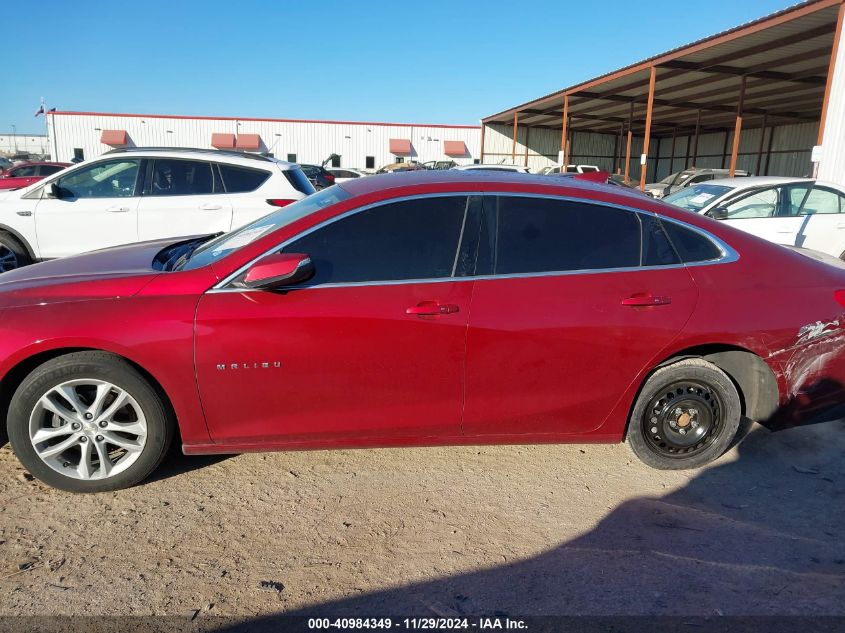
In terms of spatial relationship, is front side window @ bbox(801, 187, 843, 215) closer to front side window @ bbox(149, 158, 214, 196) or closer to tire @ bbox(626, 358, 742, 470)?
tire @ bbox(626, 358, 742, 470)

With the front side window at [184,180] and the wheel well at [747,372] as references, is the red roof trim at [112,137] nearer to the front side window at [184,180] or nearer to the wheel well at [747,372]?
the front side window at [184,180]

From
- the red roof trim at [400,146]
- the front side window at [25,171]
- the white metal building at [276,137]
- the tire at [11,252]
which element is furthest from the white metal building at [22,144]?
the tire at [11,252]

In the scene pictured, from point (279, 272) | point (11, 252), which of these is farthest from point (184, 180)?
point (279, 272)

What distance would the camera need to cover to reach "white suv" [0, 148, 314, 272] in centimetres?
687

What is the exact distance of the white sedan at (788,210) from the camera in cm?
794

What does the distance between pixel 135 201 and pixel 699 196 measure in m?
7.73

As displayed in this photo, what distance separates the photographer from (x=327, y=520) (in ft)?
9.55

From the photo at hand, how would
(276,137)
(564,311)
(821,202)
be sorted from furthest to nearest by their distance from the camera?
(276,137), (821,202), (564,311)

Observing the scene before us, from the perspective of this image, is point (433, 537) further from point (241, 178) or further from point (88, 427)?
point (241, 178)

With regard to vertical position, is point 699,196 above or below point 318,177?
below

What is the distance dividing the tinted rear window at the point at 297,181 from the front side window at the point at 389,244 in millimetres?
4152

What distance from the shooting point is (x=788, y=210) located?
26.7ft

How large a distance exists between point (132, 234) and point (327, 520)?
5.34 meters

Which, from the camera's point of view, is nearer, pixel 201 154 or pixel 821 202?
pixel 201 154
